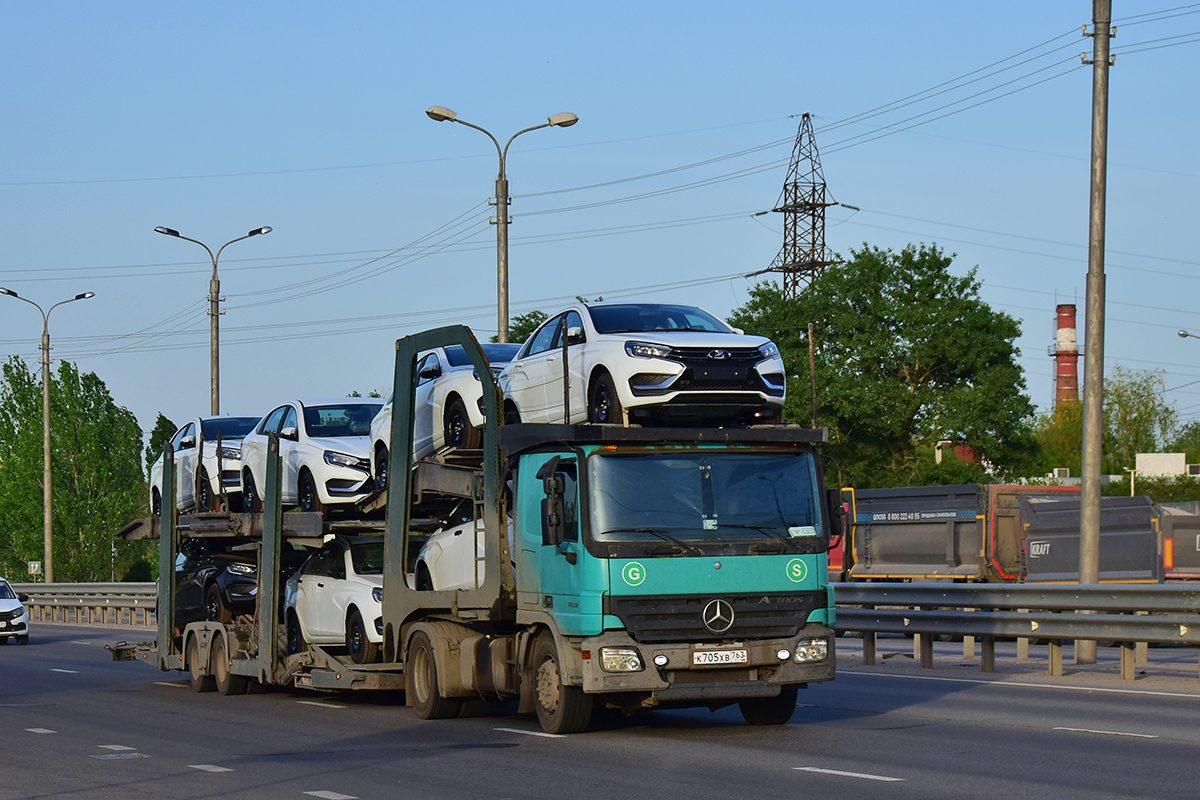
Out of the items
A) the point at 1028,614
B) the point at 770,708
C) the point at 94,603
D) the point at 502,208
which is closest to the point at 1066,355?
the point at 94,603

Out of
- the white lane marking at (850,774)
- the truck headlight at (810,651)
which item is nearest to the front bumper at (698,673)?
the truck headlight at (810,651)

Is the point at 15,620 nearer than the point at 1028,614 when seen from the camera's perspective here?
No

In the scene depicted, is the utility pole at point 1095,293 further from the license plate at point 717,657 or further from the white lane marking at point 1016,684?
the license plate at point 717,657

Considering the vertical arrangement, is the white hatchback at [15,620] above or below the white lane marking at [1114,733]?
below

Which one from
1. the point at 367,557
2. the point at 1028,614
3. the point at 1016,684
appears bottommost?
the point at 1016,684

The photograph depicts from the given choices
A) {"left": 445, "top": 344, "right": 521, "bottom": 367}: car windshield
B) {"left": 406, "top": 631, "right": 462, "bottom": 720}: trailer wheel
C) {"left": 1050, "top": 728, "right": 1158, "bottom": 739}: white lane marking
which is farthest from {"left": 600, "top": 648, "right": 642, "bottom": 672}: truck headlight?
{"left": 1050, "top": 728, "right": 1158, "bottom": 739}: white lane marking

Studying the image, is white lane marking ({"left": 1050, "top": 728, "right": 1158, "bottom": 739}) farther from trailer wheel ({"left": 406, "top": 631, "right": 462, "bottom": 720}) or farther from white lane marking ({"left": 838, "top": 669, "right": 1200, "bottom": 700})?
trailer wheel ({"left": 406, "top": 631, "right": 462, "bottom": 720})

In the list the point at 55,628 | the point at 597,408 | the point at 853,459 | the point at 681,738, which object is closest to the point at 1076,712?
the point at 681,738

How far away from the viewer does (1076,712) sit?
13.4 meters

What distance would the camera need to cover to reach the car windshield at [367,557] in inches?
607

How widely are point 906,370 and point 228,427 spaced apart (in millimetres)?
43475

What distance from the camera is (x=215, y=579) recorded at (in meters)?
18.5

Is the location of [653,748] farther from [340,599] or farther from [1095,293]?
[1095,293]

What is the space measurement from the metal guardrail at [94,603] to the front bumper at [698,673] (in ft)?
90.3
